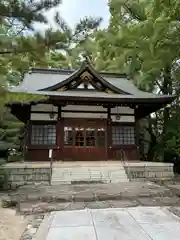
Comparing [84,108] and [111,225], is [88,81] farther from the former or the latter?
[111,225]

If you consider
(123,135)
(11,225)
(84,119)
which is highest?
(84,119)

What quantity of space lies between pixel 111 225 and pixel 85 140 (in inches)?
336

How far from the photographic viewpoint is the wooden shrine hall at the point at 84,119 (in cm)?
1240

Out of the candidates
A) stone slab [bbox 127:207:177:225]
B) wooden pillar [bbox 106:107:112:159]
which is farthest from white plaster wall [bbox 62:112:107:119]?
stone slab [bbox 127:207:177:225]

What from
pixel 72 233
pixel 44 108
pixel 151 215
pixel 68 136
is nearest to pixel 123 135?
pixel 68 136

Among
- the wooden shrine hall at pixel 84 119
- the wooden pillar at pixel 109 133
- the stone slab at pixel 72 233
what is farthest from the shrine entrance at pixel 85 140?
the stone slab at pixel 72 233

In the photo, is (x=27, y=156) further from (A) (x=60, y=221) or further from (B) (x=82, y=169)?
(A) (x=60, y=221)

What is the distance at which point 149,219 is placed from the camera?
4852 mm

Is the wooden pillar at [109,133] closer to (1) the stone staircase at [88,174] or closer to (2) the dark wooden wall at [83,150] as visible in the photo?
(2) the dark wooden wall at [83,150]

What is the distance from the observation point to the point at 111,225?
4.50m

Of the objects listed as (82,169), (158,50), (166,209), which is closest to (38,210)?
(166,209)

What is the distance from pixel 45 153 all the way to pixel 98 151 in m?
2.78

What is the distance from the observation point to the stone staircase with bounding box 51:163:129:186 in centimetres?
929

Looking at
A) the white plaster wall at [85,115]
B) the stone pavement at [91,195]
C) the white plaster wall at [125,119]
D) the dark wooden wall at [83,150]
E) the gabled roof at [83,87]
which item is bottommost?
the stone pavement at [91,195]
